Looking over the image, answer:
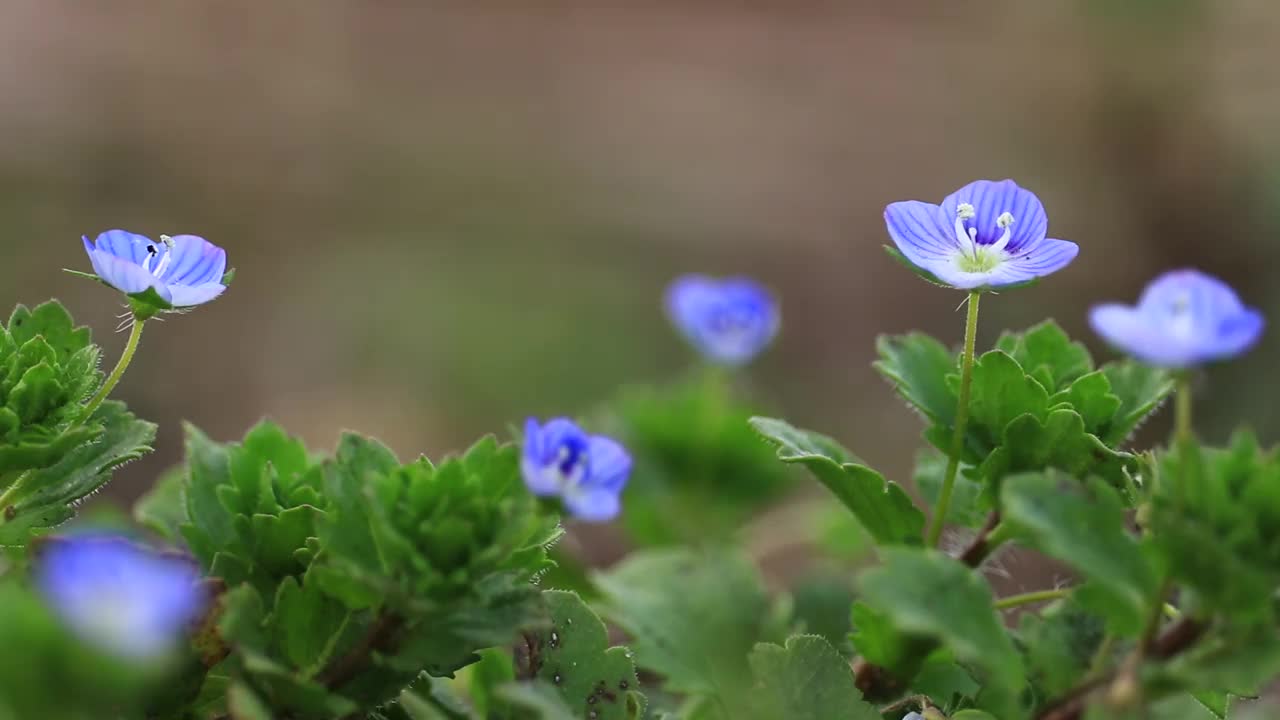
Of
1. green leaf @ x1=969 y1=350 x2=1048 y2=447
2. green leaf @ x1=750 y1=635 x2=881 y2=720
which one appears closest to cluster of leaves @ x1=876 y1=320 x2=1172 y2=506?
green leaf @ x1=969 y1=350 x2=1048 y2=447

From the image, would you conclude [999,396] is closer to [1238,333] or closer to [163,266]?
[1238,333]

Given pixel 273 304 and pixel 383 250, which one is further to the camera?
pixel 383 250

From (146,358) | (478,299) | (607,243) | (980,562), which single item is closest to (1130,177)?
(607,243)

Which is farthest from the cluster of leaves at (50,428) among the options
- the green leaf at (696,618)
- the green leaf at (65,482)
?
the green leaf at (696,618)

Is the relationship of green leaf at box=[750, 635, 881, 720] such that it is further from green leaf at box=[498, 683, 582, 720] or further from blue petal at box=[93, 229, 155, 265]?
blue petal at box=[93, 229, 155, 265]

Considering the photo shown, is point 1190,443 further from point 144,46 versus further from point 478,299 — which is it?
point 144,46

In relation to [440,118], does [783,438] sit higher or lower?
lower
